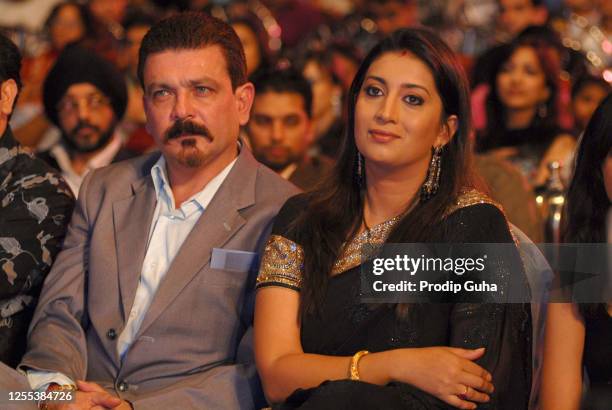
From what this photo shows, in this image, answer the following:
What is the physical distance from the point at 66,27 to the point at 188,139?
366 centimetres

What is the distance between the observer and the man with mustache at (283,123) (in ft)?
14.2

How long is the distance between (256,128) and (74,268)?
1.45m

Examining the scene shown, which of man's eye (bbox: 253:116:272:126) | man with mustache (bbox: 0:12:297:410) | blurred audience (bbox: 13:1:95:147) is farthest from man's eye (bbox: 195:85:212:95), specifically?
blurred audience (bbox: 13:1:95:147)

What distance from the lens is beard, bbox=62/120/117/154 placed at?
14.6 feet

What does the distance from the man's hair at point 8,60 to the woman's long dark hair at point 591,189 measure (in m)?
1.66

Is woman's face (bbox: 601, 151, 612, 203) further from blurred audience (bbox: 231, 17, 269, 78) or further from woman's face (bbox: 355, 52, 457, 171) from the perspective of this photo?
blurred audience (bbox: 231, 17, 269, 78)

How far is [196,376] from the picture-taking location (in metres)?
2.90

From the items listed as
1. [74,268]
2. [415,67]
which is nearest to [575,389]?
[415,67]

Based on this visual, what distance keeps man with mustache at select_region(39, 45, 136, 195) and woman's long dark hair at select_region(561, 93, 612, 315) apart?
Answer: 85.6 inches

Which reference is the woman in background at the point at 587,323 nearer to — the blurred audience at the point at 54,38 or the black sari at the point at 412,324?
the black sari at the point at 412,324

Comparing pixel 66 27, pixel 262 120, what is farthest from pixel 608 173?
pixel 66 27

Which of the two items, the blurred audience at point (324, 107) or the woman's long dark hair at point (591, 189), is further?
the blurred audience at point (324, 107)

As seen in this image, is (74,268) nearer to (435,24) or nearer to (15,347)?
(15,347)

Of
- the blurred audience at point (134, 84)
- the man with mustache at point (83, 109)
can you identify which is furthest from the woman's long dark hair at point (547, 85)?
the man with mustache at point (83, 109)
